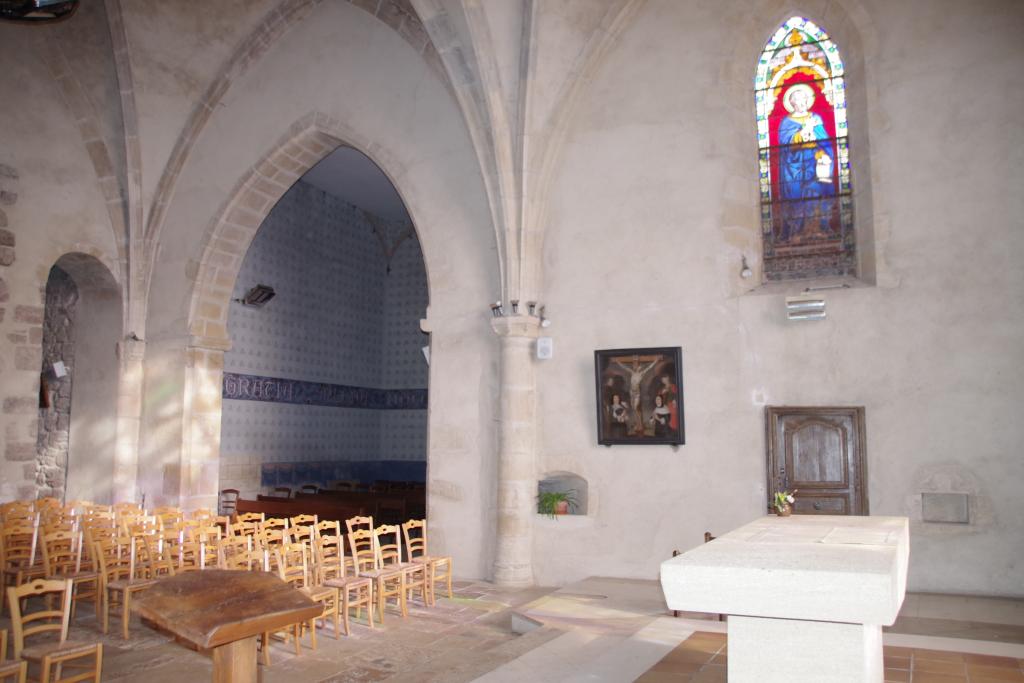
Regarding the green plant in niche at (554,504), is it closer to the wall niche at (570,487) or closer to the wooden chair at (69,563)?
the wall niche at (570,487)

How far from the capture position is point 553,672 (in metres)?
5.18

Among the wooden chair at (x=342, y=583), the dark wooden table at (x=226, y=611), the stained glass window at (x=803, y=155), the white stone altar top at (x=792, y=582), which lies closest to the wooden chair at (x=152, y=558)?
the wooden chair at (x=342, y=583)

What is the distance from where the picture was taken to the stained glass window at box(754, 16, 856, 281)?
28.6 ft

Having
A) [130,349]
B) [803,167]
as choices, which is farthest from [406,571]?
[130,349]

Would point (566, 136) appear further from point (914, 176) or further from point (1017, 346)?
point (1017, 346)

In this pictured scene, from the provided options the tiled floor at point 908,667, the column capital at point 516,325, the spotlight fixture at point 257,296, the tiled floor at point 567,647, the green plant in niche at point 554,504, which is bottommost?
the tiled floor at point 567,647

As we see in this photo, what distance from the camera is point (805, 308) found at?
26.5 feet

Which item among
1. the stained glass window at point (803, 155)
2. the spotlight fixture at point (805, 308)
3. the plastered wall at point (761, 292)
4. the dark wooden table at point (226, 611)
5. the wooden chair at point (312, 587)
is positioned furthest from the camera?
the stained glass window at point (803, 155)

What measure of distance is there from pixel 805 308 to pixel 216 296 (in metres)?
8.01

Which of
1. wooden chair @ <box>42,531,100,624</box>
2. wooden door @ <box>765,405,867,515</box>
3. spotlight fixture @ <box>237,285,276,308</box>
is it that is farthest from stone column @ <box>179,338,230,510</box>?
wooden door @ <box>765,405,867,515</box>

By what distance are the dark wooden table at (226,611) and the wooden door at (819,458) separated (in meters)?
6.13

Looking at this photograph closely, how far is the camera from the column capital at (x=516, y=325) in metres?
9.05

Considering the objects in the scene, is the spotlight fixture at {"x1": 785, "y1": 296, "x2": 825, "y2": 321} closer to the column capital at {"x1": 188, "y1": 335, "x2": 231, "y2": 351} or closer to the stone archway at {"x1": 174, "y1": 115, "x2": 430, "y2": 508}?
the stone archway at {"x1": 174, "y1": 115, "x2": 430, "y2": 508}

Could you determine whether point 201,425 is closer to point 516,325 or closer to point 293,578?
point 516,325
